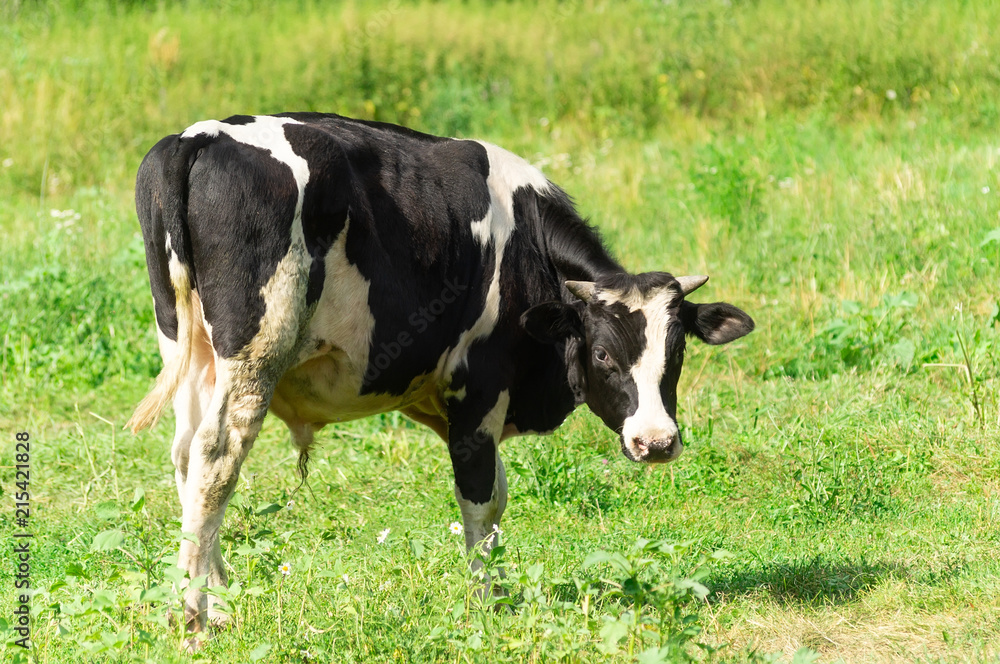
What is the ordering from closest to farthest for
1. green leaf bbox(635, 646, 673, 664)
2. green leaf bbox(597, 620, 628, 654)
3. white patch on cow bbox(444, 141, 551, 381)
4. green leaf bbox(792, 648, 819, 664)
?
green leaf bbox(635, 646, 673, 664) → green leaf bbox(597, 620, 628, 654) → green leaf bbox(792, 648, 819, 664) → white patch on cow bbox(444, 141, 551, 381)

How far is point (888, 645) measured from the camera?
421 centimetres

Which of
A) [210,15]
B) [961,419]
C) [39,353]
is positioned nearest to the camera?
[961,419]

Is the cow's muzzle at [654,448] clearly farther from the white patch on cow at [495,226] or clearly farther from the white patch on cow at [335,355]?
the white patch on cow at [335,355]

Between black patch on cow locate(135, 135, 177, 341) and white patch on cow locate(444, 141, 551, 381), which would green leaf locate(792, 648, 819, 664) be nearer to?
white patch on cow locate(444, 141, 551, 381)

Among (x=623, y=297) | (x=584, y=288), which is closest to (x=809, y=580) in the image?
(x=623, y=297)

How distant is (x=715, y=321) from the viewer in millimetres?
4918

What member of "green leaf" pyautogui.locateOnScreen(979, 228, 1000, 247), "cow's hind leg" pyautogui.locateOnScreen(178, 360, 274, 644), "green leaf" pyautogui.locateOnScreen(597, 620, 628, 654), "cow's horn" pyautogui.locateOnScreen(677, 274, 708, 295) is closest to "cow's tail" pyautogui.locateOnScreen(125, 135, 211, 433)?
"cow's hind leg" pyautogui.locateOnScreen(178, 360, 274, 644)

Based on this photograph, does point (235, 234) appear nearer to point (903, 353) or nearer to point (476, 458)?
point (476, 458)

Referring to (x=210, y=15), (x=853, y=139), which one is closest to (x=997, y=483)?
(x=853, y=139)

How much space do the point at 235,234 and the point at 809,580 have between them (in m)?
2.87

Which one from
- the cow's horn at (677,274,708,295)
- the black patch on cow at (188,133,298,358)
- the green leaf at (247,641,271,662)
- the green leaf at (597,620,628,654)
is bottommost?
the green leaf at (247,641,271,662)

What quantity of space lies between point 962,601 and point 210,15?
1306 cm

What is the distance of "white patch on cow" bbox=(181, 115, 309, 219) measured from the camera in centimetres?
411

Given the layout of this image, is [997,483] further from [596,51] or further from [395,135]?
[596,51]
